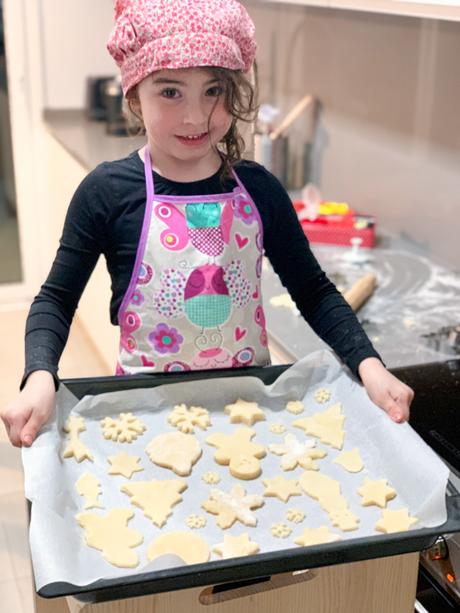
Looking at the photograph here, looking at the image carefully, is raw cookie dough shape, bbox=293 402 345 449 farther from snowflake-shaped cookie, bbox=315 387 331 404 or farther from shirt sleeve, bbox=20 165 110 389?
shirt sleeve, bbox=20 165 110 389

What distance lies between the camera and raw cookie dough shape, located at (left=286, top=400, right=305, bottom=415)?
1095 mm

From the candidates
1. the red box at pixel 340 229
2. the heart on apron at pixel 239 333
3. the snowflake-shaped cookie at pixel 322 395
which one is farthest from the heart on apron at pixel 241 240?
the red box at pixel 340 229

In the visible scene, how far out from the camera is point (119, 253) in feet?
3.60

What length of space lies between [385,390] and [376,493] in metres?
0.14

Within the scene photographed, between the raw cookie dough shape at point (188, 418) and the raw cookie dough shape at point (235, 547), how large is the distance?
0.20 metres

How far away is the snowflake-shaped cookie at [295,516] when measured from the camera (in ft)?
2.99

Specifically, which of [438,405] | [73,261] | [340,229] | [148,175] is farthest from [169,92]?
[340,229]

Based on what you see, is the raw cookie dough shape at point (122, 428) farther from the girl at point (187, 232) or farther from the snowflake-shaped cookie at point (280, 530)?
the snowflake-shaped cookie at point (280, 530)

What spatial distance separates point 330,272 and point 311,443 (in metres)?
0.81

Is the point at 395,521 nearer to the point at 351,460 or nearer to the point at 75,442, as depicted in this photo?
the point at 351,460

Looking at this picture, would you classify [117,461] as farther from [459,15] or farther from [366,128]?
[366,128]

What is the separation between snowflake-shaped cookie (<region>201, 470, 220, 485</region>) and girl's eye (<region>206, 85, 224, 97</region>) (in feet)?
1.50

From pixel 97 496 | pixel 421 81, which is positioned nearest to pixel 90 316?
pixel 421 81

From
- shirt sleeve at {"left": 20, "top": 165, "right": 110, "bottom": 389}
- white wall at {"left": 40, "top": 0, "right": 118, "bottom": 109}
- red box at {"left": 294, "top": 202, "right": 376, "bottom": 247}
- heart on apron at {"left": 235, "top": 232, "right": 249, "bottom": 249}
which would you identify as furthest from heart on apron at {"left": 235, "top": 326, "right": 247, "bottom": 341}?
white wall at {"left": 40, "top": 0, "right": 118, "bottom": 109}
